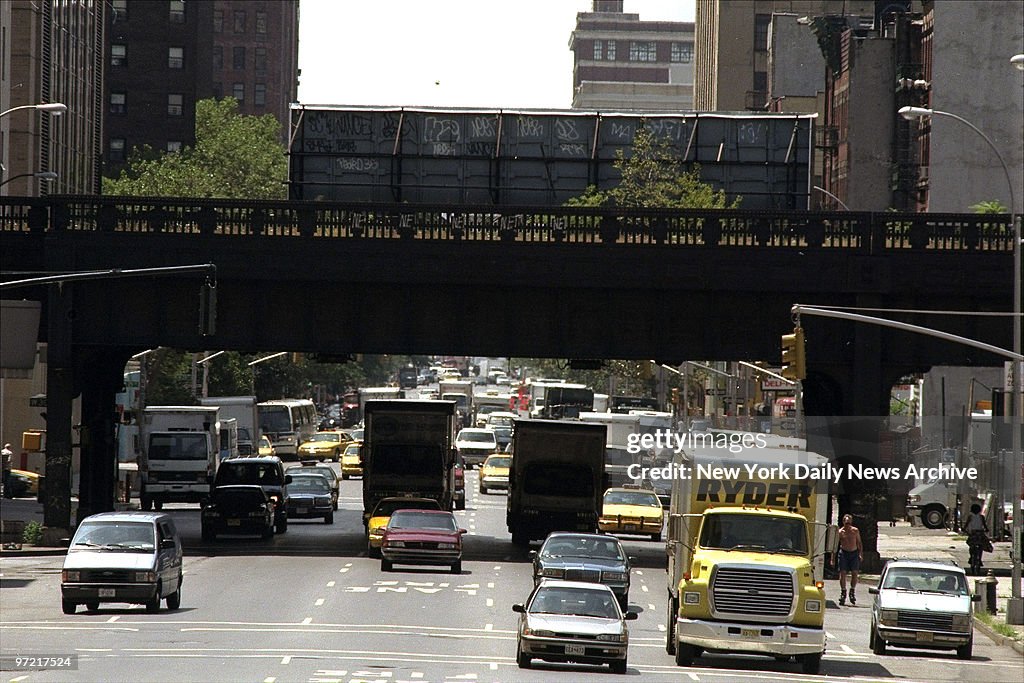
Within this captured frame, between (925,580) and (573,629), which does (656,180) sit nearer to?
(925,580)

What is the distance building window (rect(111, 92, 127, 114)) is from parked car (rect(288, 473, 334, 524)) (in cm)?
8329

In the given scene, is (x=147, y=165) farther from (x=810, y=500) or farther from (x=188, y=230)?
(x=810, y=500)

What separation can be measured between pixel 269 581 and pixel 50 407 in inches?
532

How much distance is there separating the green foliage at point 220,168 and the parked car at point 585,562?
2891 inches

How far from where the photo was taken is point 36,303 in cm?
4634

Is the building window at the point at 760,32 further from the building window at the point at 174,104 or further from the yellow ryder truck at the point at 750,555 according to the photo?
the yellow ryder truck at the point at 750,555

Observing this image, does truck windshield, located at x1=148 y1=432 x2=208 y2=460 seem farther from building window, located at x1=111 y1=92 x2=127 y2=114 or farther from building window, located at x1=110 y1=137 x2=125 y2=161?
building window, located at x1=110 y1=137 x2=125 y2=161

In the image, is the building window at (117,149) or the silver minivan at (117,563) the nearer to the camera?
the silver minivan at (117,563)

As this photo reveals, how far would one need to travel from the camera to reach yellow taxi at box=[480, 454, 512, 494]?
8006cm

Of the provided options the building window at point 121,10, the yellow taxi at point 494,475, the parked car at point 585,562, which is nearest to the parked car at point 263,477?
the parked car at point 585,562

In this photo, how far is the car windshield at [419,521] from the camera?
140 ft

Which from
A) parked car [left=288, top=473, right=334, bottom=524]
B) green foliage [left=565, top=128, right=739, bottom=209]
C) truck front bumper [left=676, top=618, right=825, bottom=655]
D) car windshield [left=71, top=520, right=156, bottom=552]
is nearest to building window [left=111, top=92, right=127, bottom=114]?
green foliage [left=565, top=128, right=739, bottom=209]

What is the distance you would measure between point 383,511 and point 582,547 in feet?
39.5

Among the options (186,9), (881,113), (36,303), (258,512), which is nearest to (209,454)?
(258,512)
